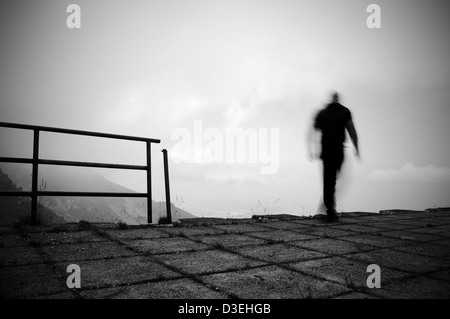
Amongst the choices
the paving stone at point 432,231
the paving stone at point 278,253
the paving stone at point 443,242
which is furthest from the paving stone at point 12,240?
the paving stone at point 432,231

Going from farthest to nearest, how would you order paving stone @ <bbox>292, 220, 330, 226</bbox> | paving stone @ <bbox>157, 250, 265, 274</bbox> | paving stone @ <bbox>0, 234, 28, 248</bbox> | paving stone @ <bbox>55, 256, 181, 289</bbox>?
paving stone @ <bbox>292, 220, 330, 226</bbox>, paving stone @ <bbox>0, 234, 28, 248</bbox>, paving stone @ <bbox>157, 250, 265, 274</bbox>, paving stone @ <bbox>55, 256, 181, 289</bbox>

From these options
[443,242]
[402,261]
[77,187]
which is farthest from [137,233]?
[77,187]

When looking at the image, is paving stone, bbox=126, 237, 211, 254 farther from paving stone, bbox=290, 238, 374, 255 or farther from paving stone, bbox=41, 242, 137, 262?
paving stone, bbox=290, 238, 374, 255

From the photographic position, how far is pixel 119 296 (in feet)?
5.83

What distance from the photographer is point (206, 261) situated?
2.59m

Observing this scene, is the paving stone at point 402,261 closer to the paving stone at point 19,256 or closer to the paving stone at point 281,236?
the paving stone at point 281,236

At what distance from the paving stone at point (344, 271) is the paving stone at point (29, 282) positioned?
171 centimetres

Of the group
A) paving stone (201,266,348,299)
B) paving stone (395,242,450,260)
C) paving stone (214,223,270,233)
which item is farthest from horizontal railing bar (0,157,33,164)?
paving stone (395,242,450,260)

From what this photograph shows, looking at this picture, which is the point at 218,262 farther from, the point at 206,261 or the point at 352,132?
the point at 352,132

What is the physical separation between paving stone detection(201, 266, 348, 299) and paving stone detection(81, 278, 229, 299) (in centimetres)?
12

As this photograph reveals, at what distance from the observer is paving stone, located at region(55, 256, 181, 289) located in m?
2.03

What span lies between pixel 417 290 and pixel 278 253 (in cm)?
120

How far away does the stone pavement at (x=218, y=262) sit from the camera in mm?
1901
